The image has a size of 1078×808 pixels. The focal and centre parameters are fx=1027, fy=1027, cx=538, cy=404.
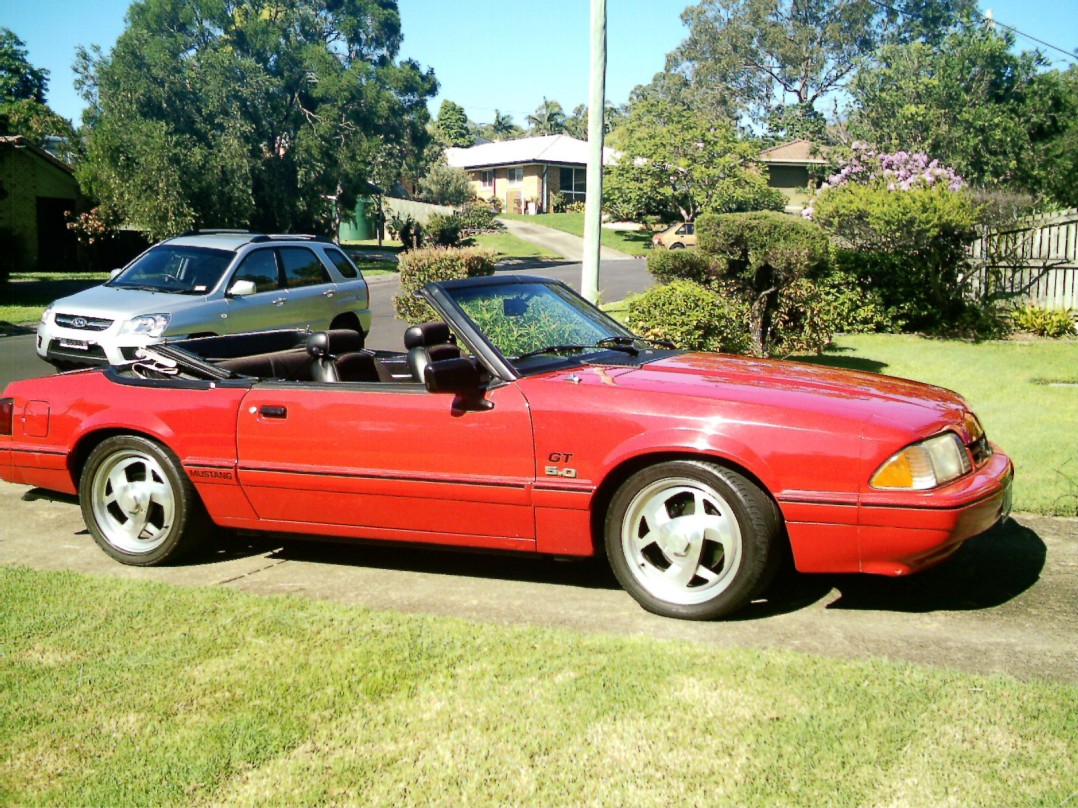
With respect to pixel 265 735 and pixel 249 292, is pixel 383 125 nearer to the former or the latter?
pixel 249 292

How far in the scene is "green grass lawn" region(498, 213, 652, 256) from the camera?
5362cm

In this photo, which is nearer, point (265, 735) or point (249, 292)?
point (265, 735)

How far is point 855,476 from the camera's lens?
4.14 m

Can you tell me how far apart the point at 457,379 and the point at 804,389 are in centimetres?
156

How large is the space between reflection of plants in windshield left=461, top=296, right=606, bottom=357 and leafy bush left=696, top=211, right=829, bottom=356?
6.51 metres

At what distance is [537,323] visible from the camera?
17.4 ft

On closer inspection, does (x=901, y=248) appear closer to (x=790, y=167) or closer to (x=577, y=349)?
(x=577, y=349)

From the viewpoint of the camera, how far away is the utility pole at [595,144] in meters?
10.5

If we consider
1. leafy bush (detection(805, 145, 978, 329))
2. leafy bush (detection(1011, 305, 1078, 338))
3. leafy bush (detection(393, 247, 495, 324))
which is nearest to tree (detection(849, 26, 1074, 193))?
leafy bush (detection(1011, 305, 1078, 338))

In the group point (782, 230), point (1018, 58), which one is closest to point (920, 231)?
point (782, 230)

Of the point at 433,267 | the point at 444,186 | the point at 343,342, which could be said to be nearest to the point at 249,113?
the point at 433,267

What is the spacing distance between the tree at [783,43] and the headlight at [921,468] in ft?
226

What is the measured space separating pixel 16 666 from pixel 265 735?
1277 millimetres

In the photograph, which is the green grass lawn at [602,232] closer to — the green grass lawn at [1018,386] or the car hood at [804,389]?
the green grass lawn at [1018,386]
